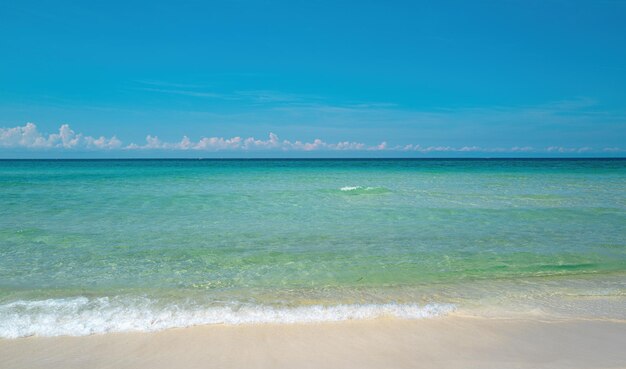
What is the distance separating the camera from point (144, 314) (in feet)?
17.5

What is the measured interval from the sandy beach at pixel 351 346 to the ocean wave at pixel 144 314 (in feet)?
0.57

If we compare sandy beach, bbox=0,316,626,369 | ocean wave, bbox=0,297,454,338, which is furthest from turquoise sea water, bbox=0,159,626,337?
sandy beach, bbox=0,316,626,369

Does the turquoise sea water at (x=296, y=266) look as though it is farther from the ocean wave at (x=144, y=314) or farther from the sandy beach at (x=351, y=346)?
the sandy beach at (x=351, y=346)

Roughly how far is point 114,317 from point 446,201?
16064 millimetres

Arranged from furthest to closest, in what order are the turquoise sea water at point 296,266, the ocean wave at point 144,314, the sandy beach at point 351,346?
the turquoise sea water at point 296,266
the ocean wave at point 144,314
the sandy beach at point 351,346

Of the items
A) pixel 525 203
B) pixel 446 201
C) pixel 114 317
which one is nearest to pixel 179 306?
pixel 114 317

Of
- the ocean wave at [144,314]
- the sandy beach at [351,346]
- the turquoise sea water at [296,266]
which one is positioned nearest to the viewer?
the sandy beach at [351,346]

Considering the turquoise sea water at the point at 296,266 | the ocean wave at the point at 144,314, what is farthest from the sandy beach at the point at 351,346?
the turquoise sea water at the point at 296,266

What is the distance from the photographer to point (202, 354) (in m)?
4.29

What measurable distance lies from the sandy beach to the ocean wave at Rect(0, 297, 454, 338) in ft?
0.57

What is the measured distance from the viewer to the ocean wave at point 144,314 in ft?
16.1

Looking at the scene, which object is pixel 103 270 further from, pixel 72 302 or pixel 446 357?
pixel 446 357

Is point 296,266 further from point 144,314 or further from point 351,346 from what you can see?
point 351,346

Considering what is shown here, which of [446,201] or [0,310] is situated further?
[446,201]
